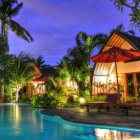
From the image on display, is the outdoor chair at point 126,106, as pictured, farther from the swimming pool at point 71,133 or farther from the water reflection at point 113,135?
the water reflection at point 113,135

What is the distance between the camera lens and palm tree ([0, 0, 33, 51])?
107ft

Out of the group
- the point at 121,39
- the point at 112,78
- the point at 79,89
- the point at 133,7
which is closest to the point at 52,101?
the point at 79,89

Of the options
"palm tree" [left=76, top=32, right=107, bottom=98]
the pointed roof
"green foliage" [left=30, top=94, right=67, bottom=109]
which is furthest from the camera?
"palm tree" [left=76, top=32, right=107, bottom=98]

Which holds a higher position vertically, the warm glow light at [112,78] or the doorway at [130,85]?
the warm glow light at [112,78]

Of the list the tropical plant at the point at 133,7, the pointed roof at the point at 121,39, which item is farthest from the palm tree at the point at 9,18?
the tropical plant at the point at 133,7

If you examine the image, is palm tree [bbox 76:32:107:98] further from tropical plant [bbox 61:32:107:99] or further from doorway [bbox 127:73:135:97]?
doorway [bbox 127:73:135:97]

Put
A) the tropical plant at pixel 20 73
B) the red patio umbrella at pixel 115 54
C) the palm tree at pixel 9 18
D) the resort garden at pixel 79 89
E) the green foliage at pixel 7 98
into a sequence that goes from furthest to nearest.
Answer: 1. the green foliage at pixel 7 98
2. the palm tree at pixel 9 18
3. the tropical plant at pixel 20 73
4. the red patio umbrella at pixel 115 54
5. the resort garden at pixel 79 89

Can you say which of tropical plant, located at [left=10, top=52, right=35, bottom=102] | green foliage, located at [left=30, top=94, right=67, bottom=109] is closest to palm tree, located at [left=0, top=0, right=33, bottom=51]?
tropical plant, located at [left=10, top=52, right=35, bottom=102]

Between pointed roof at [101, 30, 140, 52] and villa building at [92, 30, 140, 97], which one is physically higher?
pointed roof at [101, 30, 140, 52]

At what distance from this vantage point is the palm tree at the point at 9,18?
32.5m

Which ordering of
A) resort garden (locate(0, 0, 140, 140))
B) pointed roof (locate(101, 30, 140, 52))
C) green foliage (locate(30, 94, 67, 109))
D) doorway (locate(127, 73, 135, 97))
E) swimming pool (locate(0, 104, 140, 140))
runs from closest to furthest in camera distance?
swimming pool (locate(0, 104, 140, 140)) < resort garden (locate(0, 0, 140, 140)) < pointed roof (locate(101, 30, 140, 52)) < green foliage (locate(30, 94, 67, 109)) < doorway (locate(127, 73, 135, 97))

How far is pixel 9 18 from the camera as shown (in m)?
33.4

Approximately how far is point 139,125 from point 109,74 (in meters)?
13.3

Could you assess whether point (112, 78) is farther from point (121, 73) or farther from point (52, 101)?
point (52, 101)
